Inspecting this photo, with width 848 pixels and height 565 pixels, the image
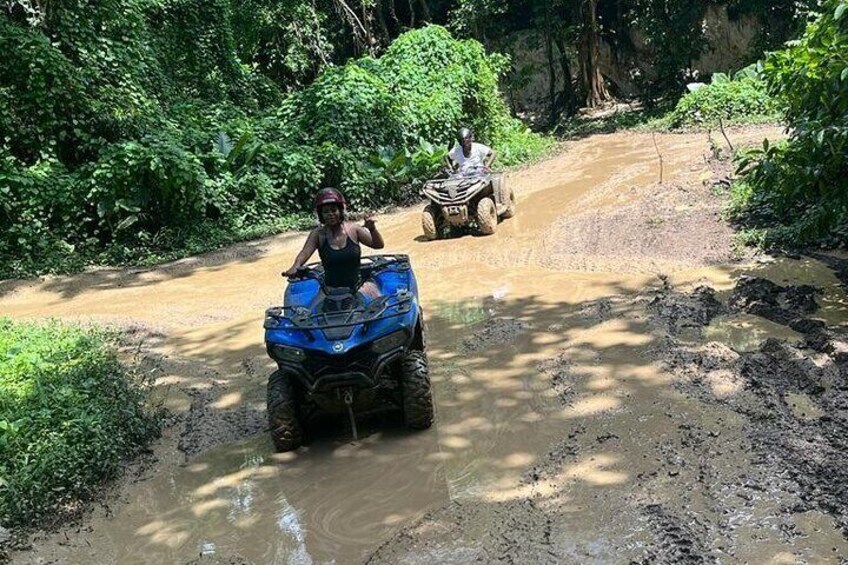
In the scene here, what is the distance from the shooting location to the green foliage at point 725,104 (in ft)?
64.3

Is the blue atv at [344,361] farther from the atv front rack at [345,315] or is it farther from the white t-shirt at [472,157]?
the white t-shirt at [472,157]

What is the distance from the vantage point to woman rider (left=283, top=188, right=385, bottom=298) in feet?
18.5

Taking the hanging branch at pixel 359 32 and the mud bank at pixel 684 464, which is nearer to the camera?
the mud bank at pixel 684 464

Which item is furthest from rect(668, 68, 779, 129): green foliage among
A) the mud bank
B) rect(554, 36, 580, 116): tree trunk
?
the mud bank

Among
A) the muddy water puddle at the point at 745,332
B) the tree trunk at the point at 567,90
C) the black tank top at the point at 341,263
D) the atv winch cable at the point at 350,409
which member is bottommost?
the muddy water puddle at the point at 745,332

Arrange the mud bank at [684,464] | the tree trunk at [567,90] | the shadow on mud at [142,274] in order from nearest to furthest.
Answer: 1. the mud bank at [684,464]
2. the shadow on mud at [142,274]
3. the tree trunk at [567,90]

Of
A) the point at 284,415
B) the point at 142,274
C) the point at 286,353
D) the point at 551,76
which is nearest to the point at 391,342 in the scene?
the point at 286,353

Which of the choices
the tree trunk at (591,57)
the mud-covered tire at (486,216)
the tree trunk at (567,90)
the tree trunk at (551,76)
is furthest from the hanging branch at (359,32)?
the mud-covered tire at (486,216)

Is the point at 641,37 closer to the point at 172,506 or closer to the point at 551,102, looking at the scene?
the point at 551,102

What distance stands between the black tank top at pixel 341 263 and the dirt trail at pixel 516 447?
1.06 m

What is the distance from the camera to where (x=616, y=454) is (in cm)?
461

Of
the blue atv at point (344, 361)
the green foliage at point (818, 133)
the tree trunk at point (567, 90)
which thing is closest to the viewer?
the blue atv at point (344, 361)

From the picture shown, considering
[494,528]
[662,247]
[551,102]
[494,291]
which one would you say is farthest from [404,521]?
[551,102]

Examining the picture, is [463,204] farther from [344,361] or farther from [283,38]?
[283,38]
